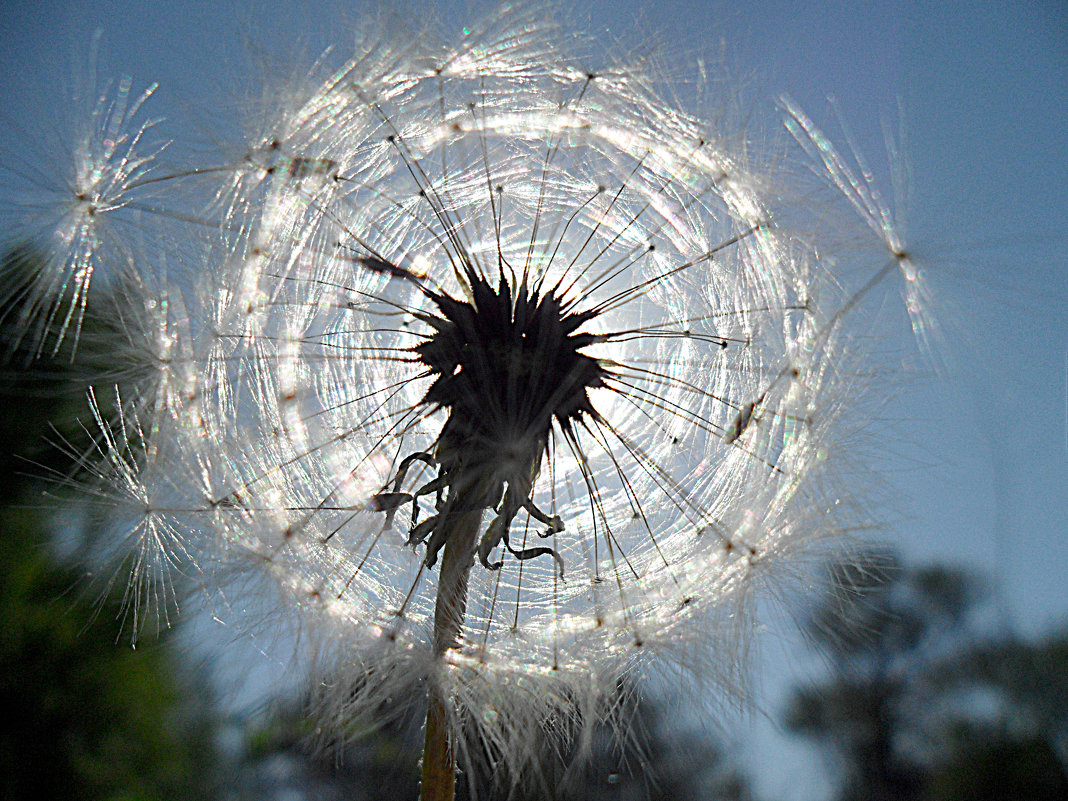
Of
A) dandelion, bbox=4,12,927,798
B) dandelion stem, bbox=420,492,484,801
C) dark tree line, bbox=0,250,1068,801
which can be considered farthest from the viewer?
dark tree line, bbox=0,250,1068,801

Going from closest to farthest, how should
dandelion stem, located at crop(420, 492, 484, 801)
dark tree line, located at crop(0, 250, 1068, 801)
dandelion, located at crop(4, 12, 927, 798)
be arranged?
dandelion stem, located at crop(420, 492, 484, 801), dandelion, located at crop(4, 12, 927, 798), dark tree line, located at crop(0, 250, 1068, 801)

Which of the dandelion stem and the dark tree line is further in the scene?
the dark tree line

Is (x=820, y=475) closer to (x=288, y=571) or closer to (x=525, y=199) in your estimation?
(x=525, y=199)

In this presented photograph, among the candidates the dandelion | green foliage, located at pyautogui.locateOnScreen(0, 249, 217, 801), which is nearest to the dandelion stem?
the dandelion

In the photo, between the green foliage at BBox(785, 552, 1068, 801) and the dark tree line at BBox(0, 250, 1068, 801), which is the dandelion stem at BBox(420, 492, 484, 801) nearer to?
Answer: the dark tree line at BBox(0, 250, 1068, 801)

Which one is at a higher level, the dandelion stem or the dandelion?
the dandelion

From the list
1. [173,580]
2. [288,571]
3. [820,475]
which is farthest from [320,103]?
[820,475]

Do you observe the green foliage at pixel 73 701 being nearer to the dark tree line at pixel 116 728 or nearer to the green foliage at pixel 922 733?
the dark tree line at pixel 116 728
